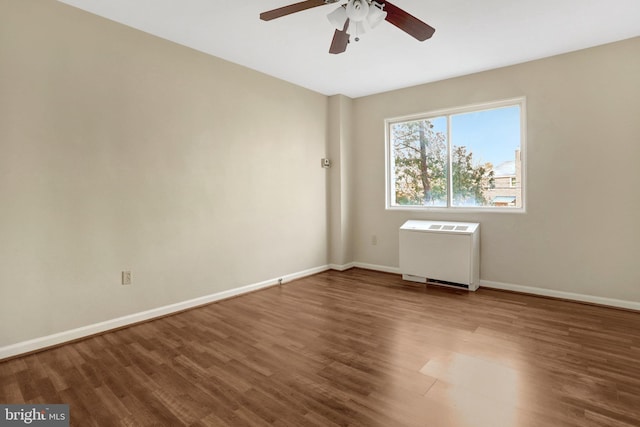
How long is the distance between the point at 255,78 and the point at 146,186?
1881 millimetres

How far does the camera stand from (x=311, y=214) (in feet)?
16.2

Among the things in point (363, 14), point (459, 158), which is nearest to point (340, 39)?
point (363, 14)

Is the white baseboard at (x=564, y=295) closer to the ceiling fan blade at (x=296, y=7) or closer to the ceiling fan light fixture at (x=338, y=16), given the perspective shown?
the ceiling fan light fixture at (x=338, y=16)

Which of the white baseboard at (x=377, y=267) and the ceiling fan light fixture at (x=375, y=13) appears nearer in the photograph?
the ceiling fan light fixture at (x=375, y=13)

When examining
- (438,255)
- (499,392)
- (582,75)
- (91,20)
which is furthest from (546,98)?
(91,20)

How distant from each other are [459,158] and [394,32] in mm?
2029

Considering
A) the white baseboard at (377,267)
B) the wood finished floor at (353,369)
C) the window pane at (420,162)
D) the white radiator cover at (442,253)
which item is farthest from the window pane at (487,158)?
the wood finished floor at (353,369)

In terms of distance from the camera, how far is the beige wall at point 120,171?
2.46 meters

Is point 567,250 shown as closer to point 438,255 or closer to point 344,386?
point 438,255

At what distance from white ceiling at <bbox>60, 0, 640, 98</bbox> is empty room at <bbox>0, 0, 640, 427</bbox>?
0.03 meters

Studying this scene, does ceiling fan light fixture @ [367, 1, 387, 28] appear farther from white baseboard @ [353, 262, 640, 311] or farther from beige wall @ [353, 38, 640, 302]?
white baseboard @ [353, 262, 640, 311]

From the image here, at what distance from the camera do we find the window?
13.3 feet

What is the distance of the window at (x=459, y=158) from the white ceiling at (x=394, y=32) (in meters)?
0.63

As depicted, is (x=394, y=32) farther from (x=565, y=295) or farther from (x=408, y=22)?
(x=565, y=295)
